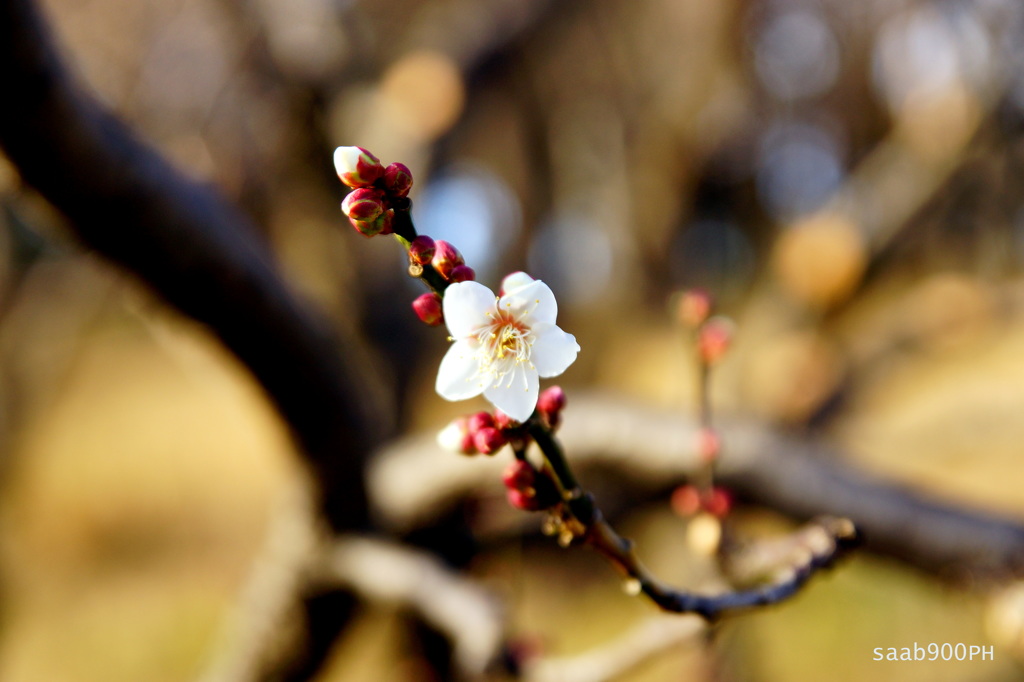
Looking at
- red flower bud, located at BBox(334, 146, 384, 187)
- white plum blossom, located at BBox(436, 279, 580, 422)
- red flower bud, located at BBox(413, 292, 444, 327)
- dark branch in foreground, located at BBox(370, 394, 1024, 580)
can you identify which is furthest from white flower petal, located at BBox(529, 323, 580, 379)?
dark branch in foreground, located at BBox(370, 394, 1024, 580)

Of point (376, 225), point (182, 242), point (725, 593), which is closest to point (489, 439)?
point (376, 225)

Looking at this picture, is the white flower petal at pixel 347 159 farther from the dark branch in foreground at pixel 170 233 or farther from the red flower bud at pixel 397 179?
the dark branch in foreground at pixel 170 233

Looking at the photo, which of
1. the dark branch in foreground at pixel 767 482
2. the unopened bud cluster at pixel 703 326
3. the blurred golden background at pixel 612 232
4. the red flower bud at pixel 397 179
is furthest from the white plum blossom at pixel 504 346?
the dark branch in foreground at pixel 767 482

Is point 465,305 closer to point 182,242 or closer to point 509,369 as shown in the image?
point 509,369

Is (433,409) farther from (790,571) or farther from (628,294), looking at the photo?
(790,571)

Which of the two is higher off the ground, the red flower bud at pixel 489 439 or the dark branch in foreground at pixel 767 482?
the dark branch in foreground at pixel 767 482

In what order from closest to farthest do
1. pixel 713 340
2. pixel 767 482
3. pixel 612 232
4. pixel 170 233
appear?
1. pixel 713 340
2. pixel 170 233
3. pixel 767 482
4. pixel 612 232

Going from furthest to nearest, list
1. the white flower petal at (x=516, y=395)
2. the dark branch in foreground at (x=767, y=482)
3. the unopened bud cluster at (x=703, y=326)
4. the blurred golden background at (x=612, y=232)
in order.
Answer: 1. the blurred golden background at (x=612, y=232)
2. the dark branch in foreground at (x=767, y=482)
3. the unopened bud cluster at (x=703, y=326)
4. the white flower petal at (x=516, y=395)
